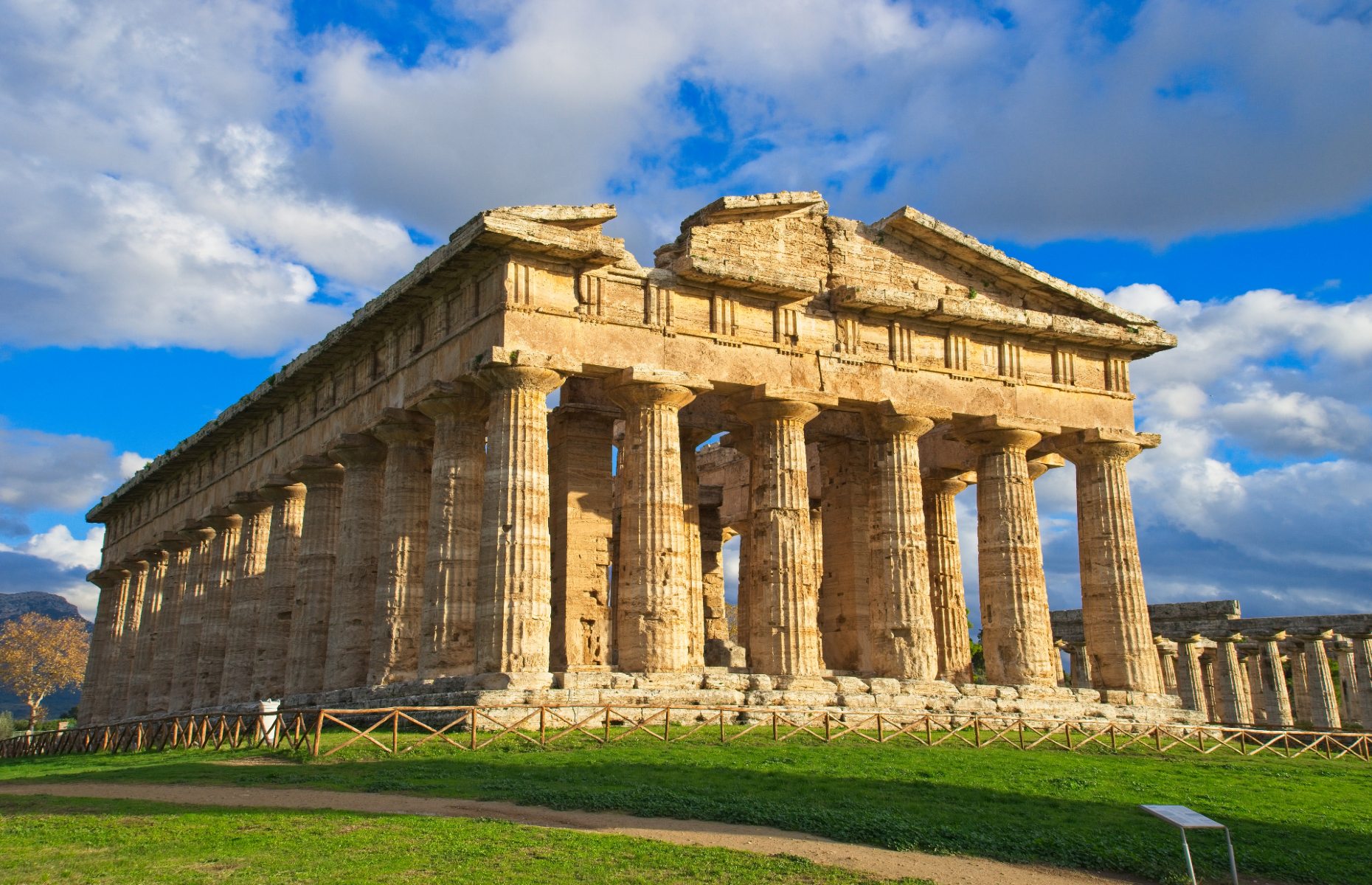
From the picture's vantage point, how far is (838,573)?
3612 cm

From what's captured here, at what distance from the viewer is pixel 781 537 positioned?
30.3m

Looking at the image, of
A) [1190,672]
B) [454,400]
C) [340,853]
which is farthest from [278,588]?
[1190,672]

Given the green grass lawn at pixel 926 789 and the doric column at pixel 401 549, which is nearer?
the green grass lawn at pixel 926 789

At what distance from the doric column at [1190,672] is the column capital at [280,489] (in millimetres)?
36076

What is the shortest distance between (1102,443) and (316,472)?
21.6 meters

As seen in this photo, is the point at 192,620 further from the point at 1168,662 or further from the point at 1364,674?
the point at 1364,674

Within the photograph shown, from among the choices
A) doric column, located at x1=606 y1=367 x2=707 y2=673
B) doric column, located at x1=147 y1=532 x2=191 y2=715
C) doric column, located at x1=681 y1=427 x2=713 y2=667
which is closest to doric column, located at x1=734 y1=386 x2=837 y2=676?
doric column, located at x1=606 y1=367 x2=707 y2=673

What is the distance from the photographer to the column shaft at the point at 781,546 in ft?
97.8

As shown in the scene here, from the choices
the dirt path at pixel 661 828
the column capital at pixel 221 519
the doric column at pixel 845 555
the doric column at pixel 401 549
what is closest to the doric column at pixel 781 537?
the doric column at pixel 845 555

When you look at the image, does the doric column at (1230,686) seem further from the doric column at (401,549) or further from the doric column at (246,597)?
the doric column at (246,597)

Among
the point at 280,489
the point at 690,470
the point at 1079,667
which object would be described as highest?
the point at 280,489

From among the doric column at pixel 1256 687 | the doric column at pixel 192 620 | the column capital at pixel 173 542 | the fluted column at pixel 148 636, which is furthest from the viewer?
the doric column at pixel 1256 687

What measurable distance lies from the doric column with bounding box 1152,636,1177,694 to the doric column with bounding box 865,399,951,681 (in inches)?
993

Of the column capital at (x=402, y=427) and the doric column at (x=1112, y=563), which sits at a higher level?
the column capital at (x=402, y=427)
